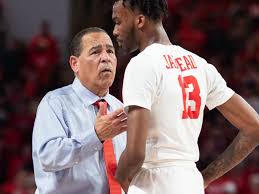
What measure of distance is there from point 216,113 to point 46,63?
2616 millimetres

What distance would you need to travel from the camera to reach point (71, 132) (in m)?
3.80

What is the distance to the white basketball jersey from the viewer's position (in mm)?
3064

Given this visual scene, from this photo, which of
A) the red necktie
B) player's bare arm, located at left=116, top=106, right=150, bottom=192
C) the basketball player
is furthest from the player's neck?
the red necktie

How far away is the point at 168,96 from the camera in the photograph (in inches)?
123

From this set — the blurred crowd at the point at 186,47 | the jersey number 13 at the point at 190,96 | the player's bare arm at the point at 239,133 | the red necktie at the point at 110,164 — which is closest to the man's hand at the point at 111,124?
the red necktie at the point at 110,164

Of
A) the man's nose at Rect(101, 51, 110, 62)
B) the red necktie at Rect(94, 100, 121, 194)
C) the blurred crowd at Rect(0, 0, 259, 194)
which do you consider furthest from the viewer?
the blurred crowd at Rect(0, 0, 259, 194)

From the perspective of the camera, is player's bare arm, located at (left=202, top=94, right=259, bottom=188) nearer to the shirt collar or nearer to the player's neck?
the player's neck

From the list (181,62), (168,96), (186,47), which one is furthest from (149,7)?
(186,47)

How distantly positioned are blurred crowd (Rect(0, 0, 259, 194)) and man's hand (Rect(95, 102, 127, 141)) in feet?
14.6

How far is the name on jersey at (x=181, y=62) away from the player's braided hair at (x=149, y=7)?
0.65ft

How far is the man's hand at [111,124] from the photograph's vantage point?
11.2 ft

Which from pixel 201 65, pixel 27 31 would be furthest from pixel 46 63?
pixel 201 65

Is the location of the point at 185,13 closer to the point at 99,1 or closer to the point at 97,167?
the point at 99,1

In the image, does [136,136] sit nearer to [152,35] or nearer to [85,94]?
[152,35]
